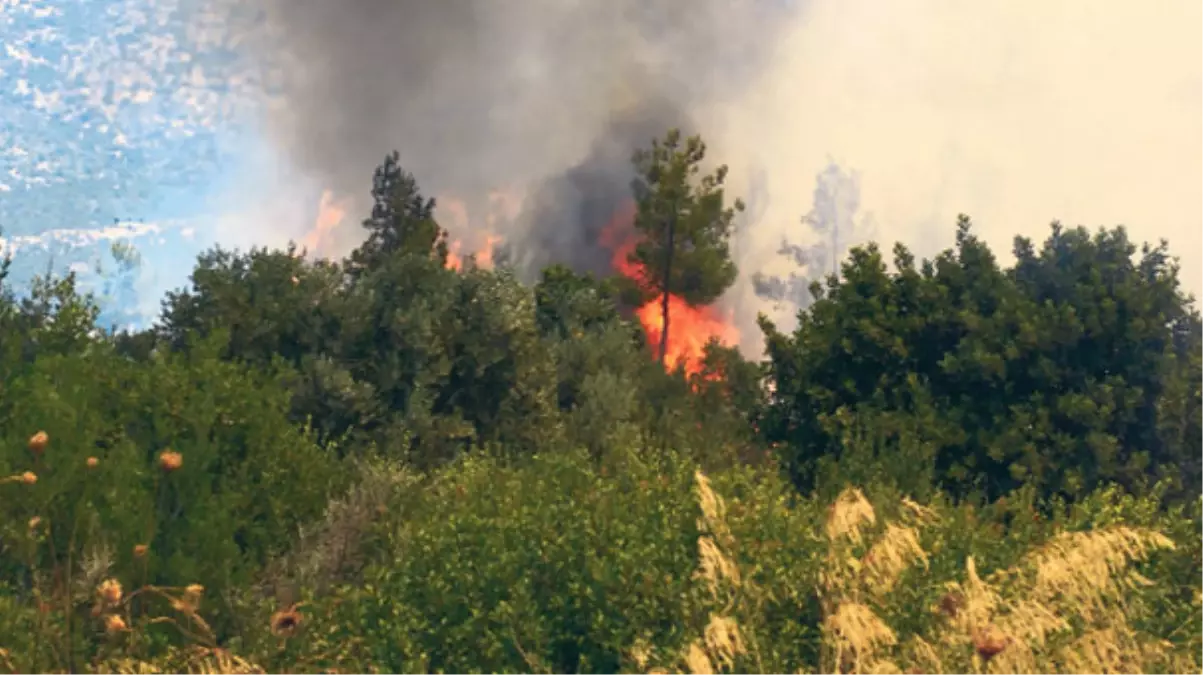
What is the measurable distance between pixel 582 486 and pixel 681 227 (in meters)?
48.6

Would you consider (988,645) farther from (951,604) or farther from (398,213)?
(398,213)

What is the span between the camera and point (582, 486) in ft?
41.6

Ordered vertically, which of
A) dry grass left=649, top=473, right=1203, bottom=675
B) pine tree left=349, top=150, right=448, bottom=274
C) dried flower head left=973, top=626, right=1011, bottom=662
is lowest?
dried flower head left=973, top=626, right=1011, bottom=662

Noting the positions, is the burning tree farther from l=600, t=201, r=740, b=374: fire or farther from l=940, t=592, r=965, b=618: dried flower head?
l=940, t=592, r=965, b=618: dried flower head

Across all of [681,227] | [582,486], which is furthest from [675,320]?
[582,486]

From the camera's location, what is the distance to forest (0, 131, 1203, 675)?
890cm

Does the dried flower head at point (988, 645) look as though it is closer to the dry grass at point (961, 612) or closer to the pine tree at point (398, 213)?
the dry grass at point (961, 612)

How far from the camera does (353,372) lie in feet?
76.0

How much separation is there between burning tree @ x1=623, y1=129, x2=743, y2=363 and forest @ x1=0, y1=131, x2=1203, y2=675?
28.1 meters

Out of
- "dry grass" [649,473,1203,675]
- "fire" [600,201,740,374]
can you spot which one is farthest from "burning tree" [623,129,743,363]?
"dry grass" [649,473,1203,675]

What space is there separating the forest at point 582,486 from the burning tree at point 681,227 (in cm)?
2814

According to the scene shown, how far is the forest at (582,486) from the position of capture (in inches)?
350

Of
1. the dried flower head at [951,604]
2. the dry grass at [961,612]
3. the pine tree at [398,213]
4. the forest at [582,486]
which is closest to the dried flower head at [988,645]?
the forest at [582,486]

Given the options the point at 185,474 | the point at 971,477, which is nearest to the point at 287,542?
the point at 185,474
